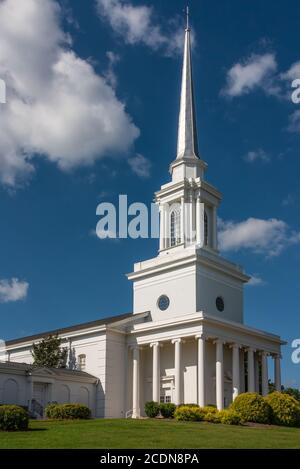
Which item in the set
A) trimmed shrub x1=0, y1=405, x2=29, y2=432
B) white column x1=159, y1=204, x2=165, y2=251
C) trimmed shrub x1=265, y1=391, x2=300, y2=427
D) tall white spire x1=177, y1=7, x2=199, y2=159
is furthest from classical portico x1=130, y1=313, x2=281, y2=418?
tall white spire x1=177, y1=7, x2=199, y2=159

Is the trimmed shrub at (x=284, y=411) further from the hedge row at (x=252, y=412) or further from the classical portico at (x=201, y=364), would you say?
the classical portico at (x=201, y=364)

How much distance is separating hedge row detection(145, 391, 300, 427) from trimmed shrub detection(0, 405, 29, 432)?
442 inches

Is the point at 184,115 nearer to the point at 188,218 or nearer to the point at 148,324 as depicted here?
the point at 188,218

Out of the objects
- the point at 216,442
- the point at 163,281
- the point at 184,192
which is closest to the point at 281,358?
the point at 163,281

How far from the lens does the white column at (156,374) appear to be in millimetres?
44719

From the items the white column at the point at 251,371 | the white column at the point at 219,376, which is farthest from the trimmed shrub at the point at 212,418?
the white column at the point at 251,371

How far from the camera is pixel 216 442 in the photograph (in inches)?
922

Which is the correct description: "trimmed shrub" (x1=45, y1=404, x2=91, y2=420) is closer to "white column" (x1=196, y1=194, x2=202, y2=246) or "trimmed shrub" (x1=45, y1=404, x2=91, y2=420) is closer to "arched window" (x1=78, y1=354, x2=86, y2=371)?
"arched window" (x1=78, y1=354, x2=86, y2=371)

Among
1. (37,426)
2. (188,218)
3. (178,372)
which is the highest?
(188,218)

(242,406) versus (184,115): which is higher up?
(184,115)

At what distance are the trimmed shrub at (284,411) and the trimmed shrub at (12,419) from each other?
16032 mm

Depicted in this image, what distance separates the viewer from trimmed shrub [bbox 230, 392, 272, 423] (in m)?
36.0

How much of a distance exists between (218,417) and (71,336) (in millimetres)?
18272
